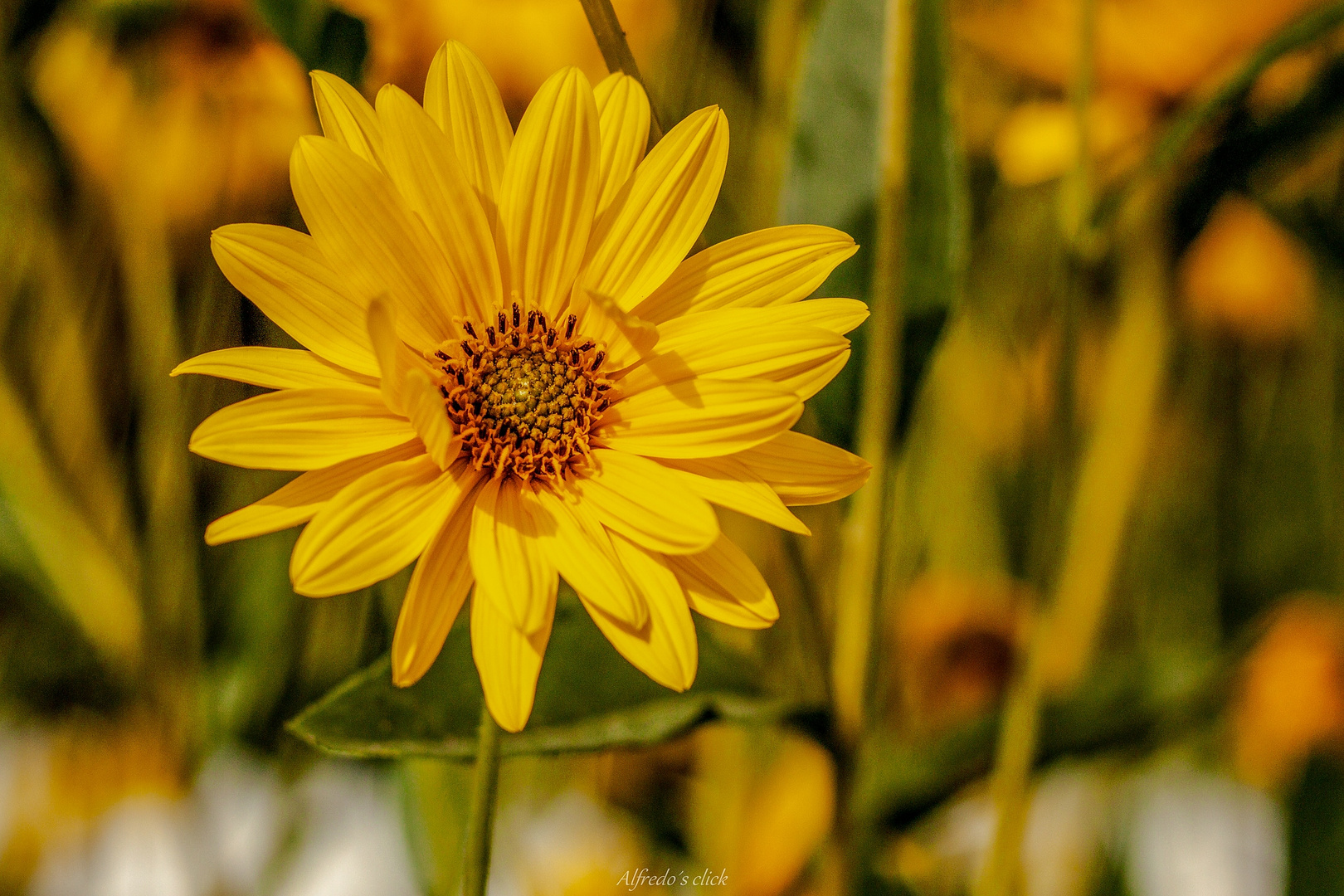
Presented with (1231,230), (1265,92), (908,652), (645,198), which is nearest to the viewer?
(645,198)

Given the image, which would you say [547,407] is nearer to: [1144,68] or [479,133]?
[479,133]

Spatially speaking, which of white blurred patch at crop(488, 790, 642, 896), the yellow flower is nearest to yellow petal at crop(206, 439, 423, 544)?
the yellow flower

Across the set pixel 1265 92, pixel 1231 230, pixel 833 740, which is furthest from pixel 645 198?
pixel 1231 230

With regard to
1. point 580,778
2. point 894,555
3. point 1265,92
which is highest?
point 1265,92

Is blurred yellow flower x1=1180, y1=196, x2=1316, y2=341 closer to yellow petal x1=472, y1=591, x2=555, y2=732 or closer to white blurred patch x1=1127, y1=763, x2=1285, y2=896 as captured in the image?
white blurred patch x1=1127, y1=763, x2=1285, y2=896

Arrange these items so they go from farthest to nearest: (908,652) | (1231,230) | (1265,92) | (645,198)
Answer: (1231,230)
(908,652)
(1265,92)
(645,198)
